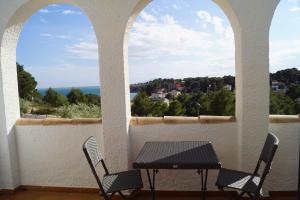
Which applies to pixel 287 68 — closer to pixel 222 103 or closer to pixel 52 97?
pixel 222 103

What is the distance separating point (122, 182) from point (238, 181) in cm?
114

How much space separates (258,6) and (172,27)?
177 inches

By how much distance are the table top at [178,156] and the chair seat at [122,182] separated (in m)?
0.26

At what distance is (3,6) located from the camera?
11.1 feet

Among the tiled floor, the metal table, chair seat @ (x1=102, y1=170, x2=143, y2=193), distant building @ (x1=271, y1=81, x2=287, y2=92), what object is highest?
distant building @ (x1=271, y1=81, x2=287, y2=92)

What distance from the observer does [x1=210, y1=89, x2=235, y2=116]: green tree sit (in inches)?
239

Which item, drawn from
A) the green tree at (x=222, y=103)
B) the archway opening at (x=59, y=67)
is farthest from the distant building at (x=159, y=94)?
the archway opening at (x=59, y=67)

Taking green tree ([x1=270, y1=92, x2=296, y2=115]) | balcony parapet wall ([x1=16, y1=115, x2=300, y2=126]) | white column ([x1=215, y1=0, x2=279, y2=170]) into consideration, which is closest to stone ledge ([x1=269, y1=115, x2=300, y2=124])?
balcony parapet wall ([x1=16, y1=115, x2=300, y2=126])

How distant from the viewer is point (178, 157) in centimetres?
252

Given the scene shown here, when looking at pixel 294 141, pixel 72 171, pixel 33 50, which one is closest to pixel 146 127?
pixel 72 171

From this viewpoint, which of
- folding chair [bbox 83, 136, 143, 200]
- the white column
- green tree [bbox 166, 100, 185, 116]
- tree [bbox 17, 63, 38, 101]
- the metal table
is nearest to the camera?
the metal table

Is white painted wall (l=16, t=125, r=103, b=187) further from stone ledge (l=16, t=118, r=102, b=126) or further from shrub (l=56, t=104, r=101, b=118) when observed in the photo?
shrub (l=56, t=104, r=101, b=118)

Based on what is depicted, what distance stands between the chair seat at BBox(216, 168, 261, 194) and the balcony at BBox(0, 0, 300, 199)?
54 cm

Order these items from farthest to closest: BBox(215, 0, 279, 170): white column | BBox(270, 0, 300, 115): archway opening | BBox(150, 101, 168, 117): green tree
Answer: BBox(150, 101, 168, 117): green tree < BBox(270, 0, 300, 115): archway opening < BBox(215, 0, 279, 170): white column
